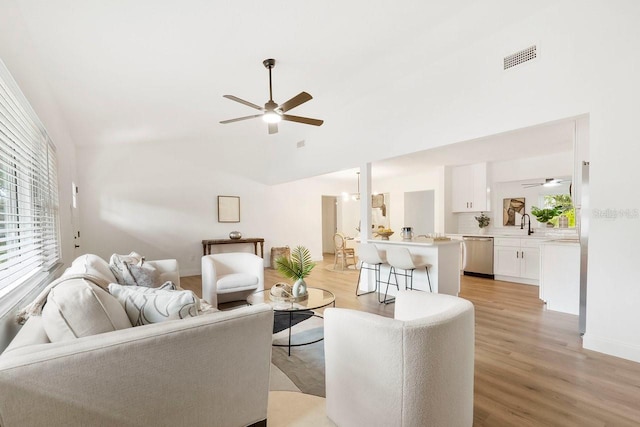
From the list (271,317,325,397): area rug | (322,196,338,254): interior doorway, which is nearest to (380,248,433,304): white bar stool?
(271,317,325,397): area rug

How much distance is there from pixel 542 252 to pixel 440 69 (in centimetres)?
275

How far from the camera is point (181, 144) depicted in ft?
20.9

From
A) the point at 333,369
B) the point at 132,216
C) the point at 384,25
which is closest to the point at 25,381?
the point at 333,369

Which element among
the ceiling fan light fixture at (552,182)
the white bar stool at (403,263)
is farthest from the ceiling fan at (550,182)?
the white bar stool at (403,263)

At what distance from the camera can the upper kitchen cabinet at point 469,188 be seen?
20.0 ft

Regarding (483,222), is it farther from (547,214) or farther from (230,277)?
(230,277)

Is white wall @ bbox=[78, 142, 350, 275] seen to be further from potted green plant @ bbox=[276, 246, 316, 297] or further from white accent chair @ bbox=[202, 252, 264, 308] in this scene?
potted green plant @ bbox=[276, 246, 316, 297]

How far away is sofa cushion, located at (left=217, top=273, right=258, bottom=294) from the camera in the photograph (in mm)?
3730

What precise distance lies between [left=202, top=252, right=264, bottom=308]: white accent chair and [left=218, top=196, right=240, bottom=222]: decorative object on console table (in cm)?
285

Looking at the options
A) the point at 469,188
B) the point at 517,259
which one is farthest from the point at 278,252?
the point at 517,259

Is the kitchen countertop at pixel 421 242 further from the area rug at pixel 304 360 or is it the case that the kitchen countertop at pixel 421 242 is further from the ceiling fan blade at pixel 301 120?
the ceiling fan blade at pixel 301 120

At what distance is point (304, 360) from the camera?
2.52m

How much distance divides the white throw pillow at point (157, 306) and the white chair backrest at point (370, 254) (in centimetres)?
319

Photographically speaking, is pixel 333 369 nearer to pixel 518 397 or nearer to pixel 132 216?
pixel 518 397
